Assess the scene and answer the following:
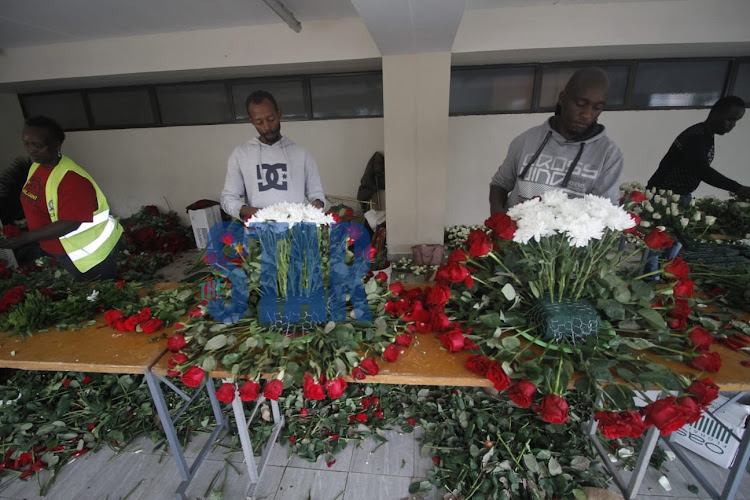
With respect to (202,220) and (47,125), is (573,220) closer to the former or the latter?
(47,125)

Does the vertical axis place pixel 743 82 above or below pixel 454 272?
above

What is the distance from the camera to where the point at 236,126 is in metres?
4.63

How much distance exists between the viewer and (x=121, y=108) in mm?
4773

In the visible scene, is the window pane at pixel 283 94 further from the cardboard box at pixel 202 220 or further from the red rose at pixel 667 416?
the red rose at pixel 667 416

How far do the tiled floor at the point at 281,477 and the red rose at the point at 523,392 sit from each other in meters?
0.88

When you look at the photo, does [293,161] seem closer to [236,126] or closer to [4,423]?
[4,423]

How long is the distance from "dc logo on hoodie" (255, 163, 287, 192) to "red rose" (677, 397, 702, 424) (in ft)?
6.60

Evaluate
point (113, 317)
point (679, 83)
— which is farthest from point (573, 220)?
point (679, 83)

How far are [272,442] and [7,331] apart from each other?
130 centimetres

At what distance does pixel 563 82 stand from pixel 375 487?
4.41 m

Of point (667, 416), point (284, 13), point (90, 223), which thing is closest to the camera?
point (667, 416)

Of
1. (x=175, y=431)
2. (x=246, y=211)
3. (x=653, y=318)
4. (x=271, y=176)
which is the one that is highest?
(x=271, y=176)

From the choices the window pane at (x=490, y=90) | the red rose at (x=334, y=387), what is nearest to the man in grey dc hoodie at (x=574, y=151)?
the red rose at (x=334, y=387)

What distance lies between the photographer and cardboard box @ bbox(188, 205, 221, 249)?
4.57m
